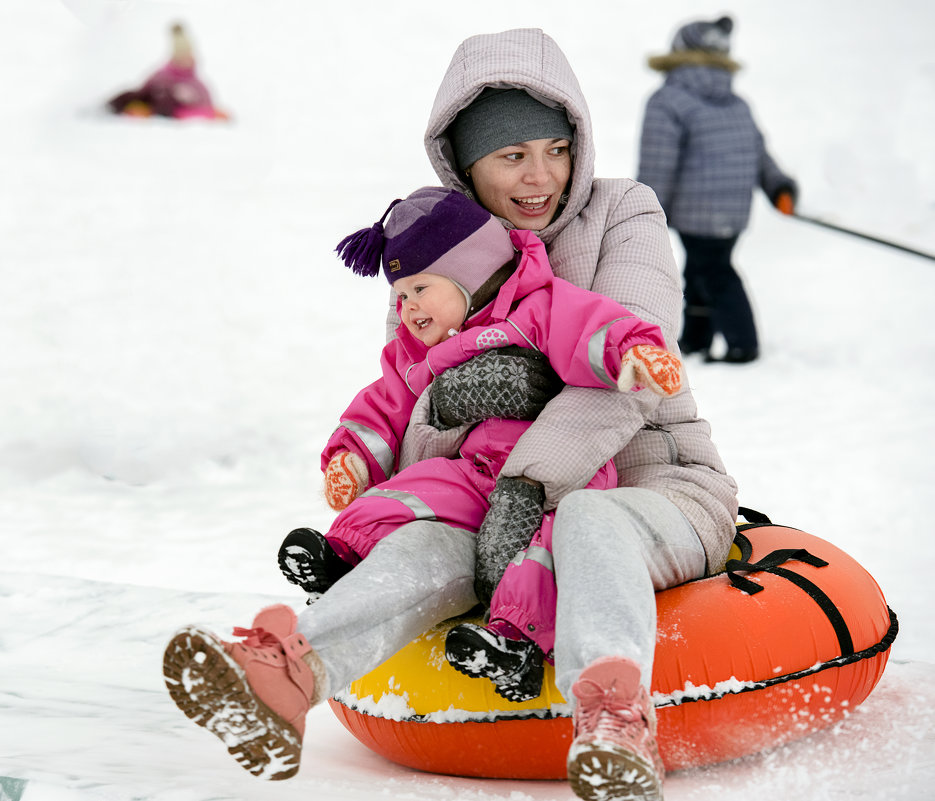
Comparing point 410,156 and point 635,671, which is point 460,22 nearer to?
point 410,156

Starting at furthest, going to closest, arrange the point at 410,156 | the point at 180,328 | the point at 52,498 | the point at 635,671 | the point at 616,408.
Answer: the point at 410,156
the point at 180,328
the point at 52,498
the point at 616,408
the point at 635,671

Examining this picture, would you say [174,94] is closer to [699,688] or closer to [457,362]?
[457,362]

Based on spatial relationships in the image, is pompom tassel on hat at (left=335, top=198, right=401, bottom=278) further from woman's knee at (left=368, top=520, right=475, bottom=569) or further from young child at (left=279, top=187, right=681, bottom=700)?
woman's knee at (left=368, top=520, right=475, bottom=569)

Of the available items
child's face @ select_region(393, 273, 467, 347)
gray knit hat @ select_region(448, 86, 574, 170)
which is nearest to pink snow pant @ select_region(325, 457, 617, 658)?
child's face @ select_region(393, 273, 467, 347)

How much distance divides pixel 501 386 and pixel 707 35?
417cm

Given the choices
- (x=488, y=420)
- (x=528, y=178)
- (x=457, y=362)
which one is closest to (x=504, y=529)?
(x=488, y=420)

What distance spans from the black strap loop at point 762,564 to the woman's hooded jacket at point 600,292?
3 cm

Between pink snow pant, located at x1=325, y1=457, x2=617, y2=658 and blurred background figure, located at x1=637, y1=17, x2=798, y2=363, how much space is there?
3.83 m

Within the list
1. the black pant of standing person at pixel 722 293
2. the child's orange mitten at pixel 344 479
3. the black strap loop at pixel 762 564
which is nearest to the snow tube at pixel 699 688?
the black strap loop at pixel 762 564

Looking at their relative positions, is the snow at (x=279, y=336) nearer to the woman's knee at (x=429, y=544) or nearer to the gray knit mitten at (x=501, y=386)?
the woman's knee at (x=429, y=544)

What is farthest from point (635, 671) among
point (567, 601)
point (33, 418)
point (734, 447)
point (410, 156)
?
point (410, 156)

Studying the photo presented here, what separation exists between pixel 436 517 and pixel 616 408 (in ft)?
1.10

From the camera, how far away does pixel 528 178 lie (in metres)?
2.01

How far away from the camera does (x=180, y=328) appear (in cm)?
553
